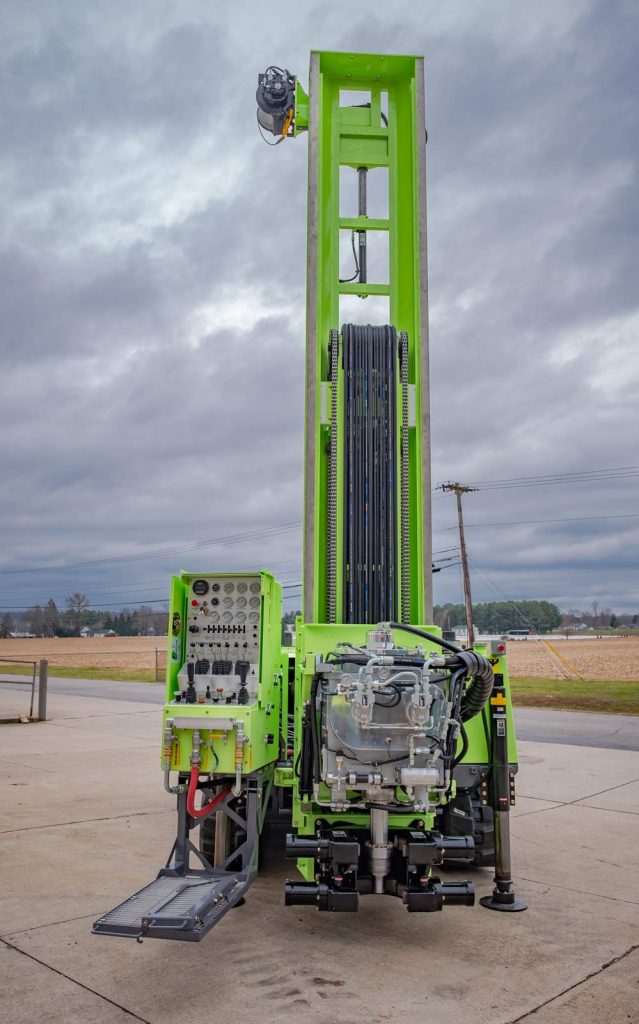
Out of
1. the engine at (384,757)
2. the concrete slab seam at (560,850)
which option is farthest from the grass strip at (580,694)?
the engine at (384,757)

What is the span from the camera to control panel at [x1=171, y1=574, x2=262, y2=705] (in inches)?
247

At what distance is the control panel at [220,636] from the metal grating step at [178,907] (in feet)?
4.46

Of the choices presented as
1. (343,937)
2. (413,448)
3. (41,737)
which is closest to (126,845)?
(343,937)

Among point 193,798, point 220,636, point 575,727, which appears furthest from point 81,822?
point 575,727

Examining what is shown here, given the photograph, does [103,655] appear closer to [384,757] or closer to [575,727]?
[575,727]

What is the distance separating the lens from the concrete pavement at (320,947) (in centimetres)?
427

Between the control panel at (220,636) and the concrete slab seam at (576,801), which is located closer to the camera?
Answer: the control panel at (220,636)

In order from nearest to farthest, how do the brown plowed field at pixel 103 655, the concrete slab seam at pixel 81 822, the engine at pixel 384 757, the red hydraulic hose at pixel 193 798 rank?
the engine at pixel 384 757, the red hydraulic hose at pixel 193 798, the concrete slab seam at pixel 81 822, the brown plowed field at pixel 103 655

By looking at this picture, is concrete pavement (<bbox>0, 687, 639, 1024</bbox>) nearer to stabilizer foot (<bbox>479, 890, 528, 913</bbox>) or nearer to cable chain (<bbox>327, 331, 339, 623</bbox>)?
stabilizer foot (<bbox>479, 890, 528, 913</bbox>)

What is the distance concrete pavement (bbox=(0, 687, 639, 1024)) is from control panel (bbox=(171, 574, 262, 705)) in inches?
62.0

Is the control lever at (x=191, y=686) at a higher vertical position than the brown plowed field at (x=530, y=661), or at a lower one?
higher

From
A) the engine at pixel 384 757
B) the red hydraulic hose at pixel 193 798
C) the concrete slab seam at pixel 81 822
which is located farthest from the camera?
the concrete slab seam at pixel 81 822

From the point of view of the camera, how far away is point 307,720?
5168 mm

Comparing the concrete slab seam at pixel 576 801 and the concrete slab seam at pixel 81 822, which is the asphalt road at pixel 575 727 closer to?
the concrete slab seam at pixel 576 801
